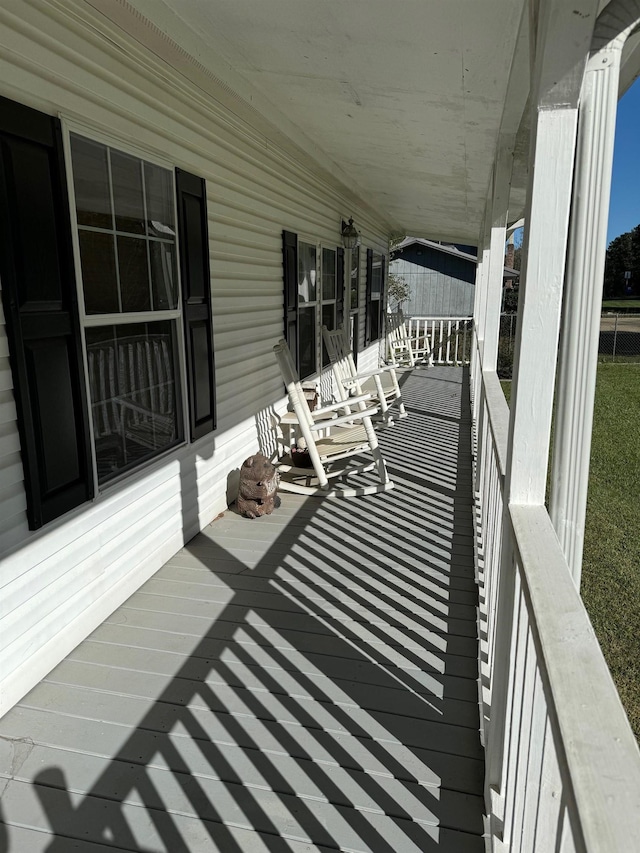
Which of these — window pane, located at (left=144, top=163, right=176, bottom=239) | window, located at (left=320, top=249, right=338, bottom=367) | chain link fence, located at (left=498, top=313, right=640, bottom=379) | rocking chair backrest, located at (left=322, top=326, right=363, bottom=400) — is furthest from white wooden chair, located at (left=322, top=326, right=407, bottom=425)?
chain link fence, located at (left=498, top=313, right=640, bottom=379)

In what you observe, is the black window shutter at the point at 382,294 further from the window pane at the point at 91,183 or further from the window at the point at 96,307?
the window pane at the point at 91,183

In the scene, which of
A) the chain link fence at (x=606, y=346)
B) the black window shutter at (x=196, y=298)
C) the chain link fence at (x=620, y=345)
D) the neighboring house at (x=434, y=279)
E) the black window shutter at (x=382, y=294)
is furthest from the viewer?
the neighboring house at (x=434, y=279)

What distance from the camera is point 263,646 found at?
2.57m

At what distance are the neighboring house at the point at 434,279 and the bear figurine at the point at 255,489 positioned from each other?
20.8 metres

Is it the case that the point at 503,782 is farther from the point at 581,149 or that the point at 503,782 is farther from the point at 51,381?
the point at 51,381

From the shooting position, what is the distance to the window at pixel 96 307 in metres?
2.08

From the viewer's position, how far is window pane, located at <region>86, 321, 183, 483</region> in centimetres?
270

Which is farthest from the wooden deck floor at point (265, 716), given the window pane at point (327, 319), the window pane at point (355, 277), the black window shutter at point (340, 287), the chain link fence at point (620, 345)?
the chain link fence at point (620, 345)

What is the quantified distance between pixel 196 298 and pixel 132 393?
75cm

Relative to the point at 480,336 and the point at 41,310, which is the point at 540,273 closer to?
the point at 41,310

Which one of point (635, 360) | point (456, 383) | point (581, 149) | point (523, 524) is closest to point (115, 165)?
point (581, 149)

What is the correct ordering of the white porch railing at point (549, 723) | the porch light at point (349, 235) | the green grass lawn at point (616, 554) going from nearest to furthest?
the white porch railing at point (549, 723), the green grass lawn at point (616, 554), the porch light at point (349, 235)

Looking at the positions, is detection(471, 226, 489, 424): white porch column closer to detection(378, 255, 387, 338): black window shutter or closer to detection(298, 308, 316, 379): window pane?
detection(298, 308, 316, 379): window pane

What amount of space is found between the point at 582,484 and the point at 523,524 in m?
0.19
